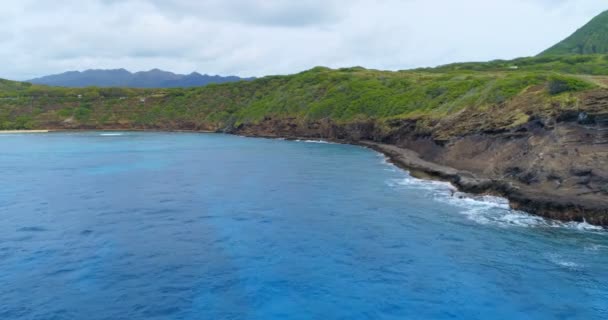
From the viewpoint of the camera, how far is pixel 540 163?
39.2 m

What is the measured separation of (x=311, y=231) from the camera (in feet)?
100

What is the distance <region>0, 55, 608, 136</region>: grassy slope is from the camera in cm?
5609

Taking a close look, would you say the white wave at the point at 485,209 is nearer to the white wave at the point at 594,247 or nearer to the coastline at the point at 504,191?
the coastline at the point at 504,191

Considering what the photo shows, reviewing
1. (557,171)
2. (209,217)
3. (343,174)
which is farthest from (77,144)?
(557,171)

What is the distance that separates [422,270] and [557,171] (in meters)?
20.1

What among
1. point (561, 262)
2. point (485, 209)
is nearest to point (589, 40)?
point (485, 209)

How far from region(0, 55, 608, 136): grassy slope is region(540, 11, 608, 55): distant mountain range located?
5732 cm

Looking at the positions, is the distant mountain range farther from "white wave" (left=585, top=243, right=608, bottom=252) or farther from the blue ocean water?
"white wave" (left=585, top=243, right=608, bottom=252)

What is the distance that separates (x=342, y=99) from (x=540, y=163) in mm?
70660

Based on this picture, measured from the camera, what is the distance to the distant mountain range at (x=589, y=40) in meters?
168

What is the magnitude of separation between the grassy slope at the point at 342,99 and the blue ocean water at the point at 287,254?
742 inches

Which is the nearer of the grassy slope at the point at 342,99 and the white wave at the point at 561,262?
the white wave at the point at 561,262

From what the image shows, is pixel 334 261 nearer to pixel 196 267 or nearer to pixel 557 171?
pixel 196 267

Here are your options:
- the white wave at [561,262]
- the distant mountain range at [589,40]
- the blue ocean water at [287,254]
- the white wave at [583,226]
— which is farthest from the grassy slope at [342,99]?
the distant mountain range at [589,40]
